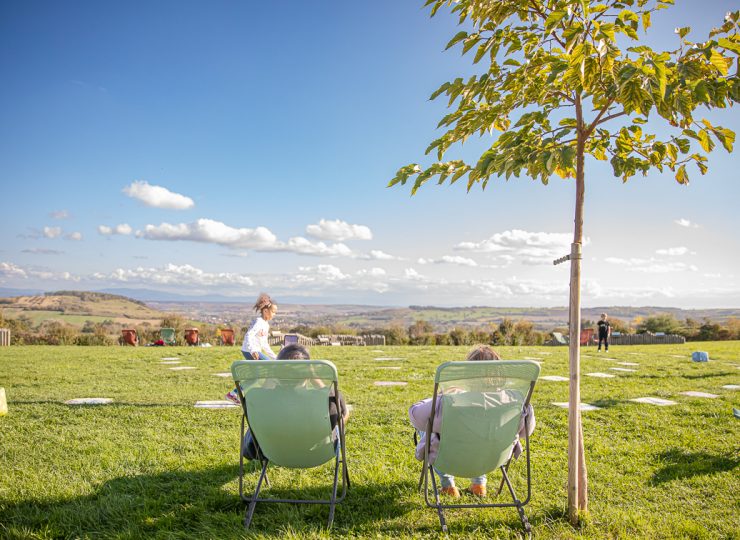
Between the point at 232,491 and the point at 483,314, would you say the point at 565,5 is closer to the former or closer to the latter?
the point at 232,491

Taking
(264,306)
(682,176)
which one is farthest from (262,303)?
(682,176)

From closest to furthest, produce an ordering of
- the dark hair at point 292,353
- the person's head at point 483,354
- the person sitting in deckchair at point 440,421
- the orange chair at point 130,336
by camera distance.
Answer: the person sitting in deckchair at point 440,421
the person's head at point 483,354
the dark hair at point 292,353
the orange chair at point 130,336

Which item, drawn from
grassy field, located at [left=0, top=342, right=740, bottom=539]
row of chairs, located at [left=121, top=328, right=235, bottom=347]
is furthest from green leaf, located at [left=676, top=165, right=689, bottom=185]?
row of chairs, located at [left=121, top=328, right=235, bottom=347]

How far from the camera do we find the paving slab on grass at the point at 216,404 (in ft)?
20.5

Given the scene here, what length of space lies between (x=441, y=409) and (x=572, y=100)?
6.82ft

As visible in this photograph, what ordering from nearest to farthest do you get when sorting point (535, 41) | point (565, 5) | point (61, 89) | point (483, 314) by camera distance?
point (565, 5), point (535, 41), point (61, 89), point (483, 314)

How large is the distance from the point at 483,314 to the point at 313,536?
54281 millimetres

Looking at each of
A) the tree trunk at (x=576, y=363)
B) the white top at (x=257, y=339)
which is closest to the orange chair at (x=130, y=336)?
the white top at (x=257, y=339)

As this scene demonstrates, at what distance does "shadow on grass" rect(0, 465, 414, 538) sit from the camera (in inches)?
111

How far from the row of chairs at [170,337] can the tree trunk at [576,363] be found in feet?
62.4

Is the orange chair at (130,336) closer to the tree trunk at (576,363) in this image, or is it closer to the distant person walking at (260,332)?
the distant person walking at (260,332)

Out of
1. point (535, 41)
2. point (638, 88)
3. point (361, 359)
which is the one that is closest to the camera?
point (638, 88)

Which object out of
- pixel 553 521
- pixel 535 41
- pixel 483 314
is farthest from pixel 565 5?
pixel 483 314

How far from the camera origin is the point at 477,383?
2727mm
